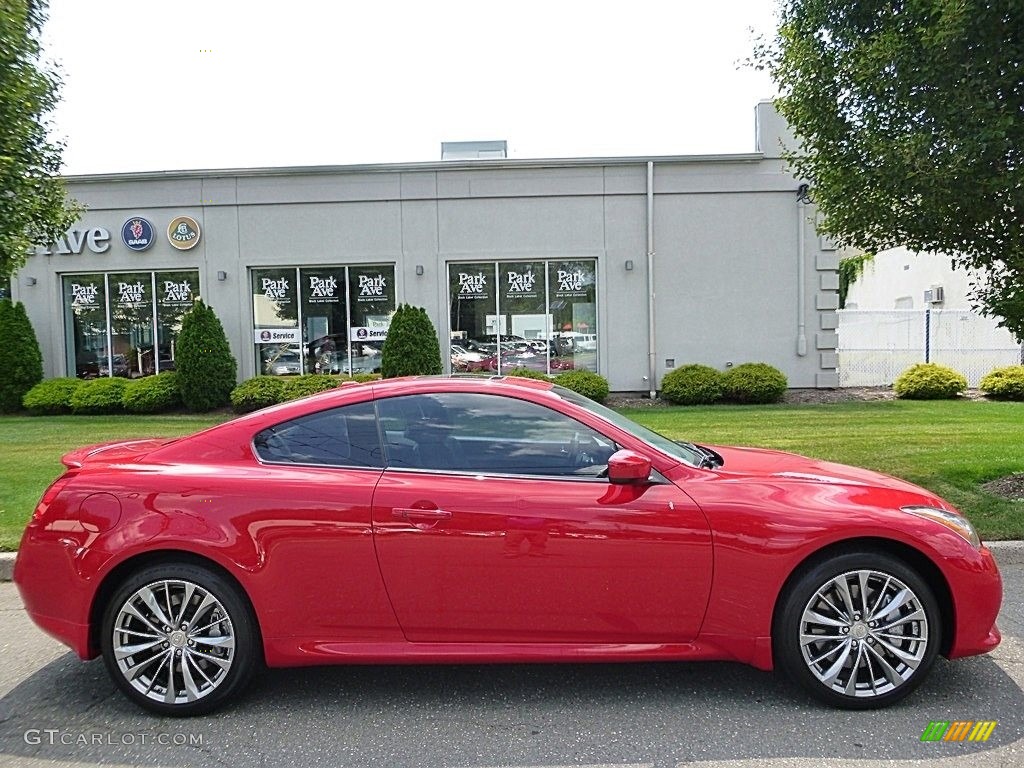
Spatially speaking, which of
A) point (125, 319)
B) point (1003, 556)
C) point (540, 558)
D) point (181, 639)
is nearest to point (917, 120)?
point (1003, 556)

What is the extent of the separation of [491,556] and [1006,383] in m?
15.5

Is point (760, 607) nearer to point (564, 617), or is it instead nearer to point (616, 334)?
point (564, 617)

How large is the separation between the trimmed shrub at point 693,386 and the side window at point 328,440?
470 inches

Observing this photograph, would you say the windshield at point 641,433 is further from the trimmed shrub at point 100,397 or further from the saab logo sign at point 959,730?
the trimmed shrub at point 100,397

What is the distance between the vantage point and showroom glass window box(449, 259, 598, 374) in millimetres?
15836

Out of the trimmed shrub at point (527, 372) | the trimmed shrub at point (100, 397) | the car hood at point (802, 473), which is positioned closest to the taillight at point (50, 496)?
the car hood at point (802, 473)

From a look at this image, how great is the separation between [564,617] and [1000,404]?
46.4 feet

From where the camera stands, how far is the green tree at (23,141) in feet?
21.0

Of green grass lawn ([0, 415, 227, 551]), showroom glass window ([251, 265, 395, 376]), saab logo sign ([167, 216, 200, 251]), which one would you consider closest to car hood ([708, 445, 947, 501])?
green grass lawn ([0, 415, 227, 551])

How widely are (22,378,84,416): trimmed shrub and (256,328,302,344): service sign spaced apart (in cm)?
377

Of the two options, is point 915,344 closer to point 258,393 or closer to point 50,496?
point 258,393

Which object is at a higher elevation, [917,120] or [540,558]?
[917,120]

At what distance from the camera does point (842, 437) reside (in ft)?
32.6
